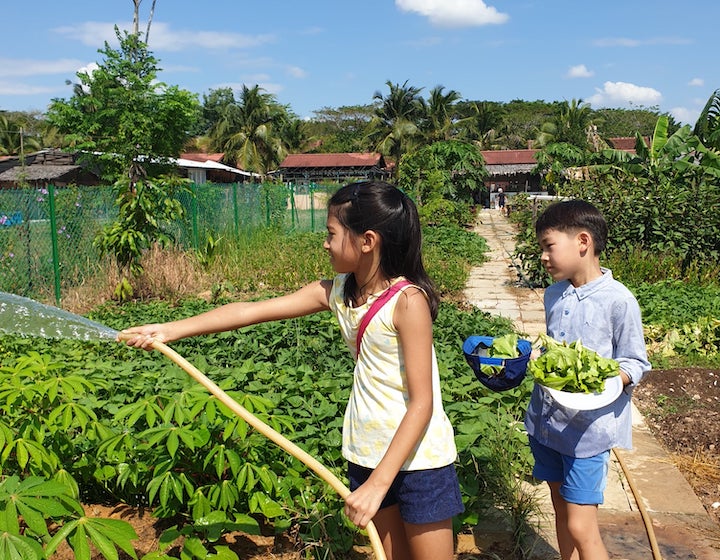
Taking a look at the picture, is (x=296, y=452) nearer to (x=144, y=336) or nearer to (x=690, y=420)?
(x=144, y=336)

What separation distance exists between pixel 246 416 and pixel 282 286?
28.1 ft

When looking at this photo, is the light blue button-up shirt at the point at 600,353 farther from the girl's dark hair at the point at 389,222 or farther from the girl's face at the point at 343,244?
the girl's face at the point at 343,244

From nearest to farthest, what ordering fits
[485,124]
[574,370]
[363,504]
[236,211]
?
1. [363,504]
2. [574,370]
3. [236,211]
4. [485,124]

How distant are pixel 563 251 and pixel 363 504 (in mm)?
1298

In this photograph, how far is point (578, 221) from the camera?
2.55 meters

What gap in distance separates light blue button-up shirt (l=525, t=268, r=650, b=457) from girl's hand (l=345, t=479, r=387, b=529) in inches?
33.7

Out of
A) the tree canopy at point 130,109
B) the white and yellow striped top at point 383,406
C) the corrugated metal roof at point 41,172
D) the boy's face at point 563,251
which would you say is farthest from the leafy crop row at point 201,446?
the corrugated metal roof at point 41,172

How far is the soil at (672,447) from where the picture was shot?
118 inches

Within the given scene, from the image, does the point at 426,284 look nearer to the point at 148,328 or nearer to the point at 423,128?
the point at 148,328

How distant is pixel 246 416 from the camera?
6.84 ft

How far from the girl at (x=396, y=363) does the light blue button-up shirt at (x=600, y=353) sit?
1.76 ft

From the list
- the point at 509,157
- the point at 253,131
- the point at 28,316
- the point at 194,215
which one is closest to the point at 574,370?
the point at 28,316

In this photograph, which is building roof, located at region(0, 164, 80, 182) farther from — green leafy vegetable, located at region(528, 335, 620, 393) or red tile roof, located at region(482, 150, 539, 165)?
green leafy vegetable, located at region(528, 335, 620, 393)

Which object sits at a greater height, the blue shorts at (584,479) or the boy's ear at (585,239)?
the boy's ear at (585,239)
